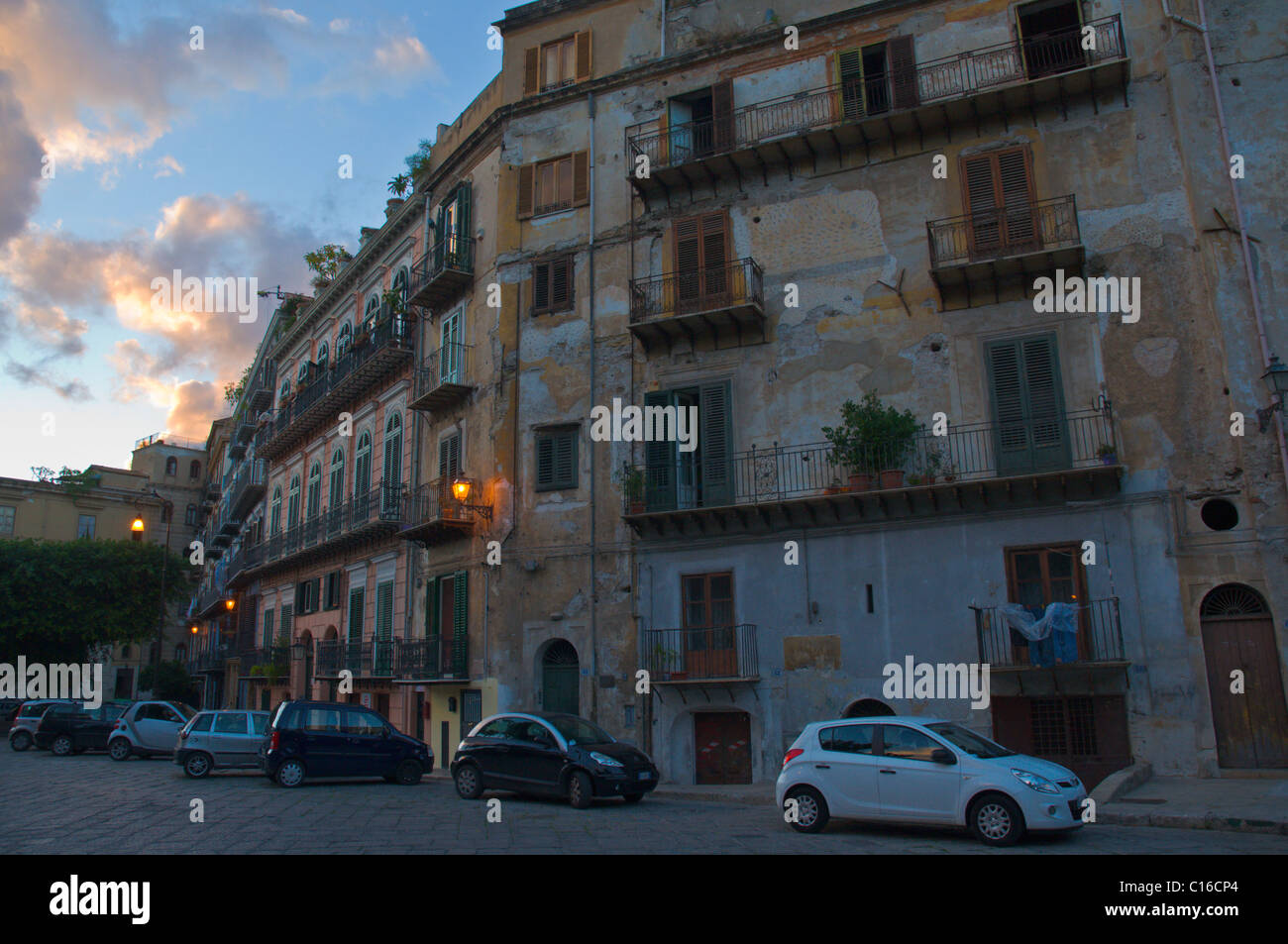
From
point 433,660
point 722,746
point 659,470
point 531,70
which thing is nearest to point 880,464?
point 659,470

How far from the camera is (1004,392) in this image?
60.6 feet

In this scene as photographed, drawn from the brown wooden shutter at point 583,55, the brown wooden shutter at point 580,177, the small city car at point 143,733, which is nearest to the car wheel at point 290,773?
the small city car at point 143,733

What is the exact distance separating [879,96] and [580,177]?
747 cm

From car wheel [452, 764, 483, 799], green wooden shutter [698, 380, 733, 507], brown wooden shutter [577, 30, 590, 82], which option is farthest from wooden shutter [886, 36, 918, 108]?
car wheel [452, 764, 483, 799]

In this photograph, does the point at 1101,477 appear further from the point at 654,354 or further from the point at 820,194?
the point at 654,354

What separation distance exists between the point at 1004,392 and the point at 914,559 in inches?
141

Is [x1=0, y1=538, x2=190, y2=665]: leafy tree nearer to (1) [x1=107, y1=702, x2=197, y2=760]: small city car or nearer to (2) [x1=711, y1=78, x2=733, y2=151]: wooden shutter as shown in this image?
(1) [x1=107, y1=702, x2=197, y2=760]: small city car

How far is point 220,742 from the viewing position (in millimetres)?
21656

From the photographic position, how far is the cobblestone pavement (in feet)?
36.0

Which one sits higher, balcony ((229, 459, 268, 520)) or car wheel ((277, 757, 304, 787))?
balcony ((229, 459, 268, 520))

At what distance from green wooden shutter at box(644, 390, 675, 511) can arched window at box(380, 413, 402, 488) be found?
33.3 ft

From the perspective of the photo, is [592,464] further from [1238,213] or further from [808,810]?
[1238,213]

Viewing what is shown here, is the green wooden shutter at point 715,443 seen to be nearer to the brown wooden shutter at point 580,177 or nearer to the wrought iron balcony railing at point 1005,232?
the wrought iron balcony railing at point 1005,232

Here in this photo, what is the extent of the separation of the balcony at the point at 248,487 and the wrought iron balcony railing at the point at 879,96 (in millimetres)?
27704
